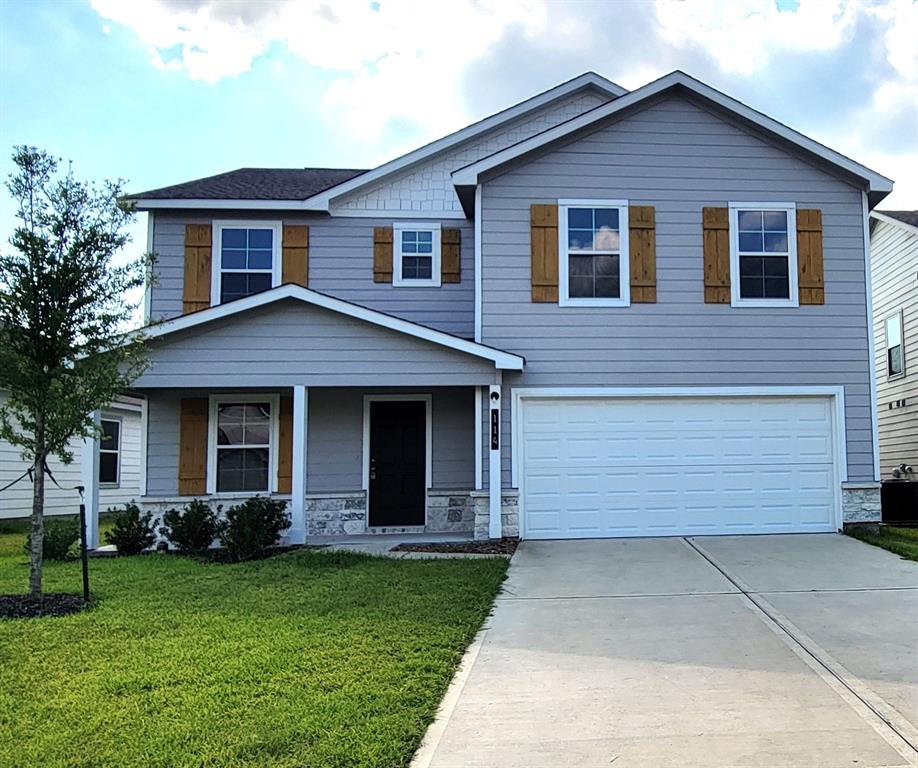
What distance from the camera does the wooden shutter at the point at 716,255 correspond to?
11.4 metres

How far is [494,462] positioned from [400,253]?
158 inches

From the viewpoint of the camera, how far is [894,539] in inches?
417

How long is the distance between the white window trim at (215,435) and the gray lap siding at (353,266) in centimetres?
201

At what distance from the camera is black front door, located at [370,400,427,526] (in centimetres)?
1213

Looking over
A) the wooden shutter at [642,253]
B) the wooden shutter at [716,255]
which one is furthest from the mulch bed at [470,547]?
the wooden shutter at [716,255]

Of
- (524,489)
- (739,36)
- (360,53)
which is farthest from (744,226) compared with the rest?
(360,53)

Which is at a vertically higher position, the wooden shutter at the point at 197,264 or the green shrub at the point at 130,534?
the wooden shutter at the point at 197,264

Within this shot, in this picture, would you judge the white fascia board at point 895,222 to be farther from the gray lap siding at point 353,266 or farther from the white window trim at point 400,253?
the white window trim at point 400,253

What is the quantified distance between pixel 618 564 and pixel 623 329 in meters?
3.77

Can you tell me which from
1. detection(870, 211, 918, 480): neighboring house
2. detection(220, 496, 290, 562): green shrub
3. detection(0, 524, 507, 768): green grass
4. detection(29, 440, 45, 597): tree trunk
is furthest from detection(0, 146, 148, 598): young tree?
detection(870, 211, 918, 480): neighboring house

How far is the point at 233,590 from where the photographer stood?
7.46 m

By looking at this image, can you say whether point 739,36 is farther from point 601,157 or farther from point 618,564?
point 618,564

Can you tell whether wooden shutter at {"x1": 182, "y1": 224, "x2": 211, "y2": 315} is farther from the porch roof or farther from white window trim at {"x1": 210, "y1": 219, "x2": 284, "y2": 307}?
the porch roof

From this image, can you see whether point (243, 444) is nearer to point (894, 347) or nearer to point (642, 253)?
point (642, 253)
